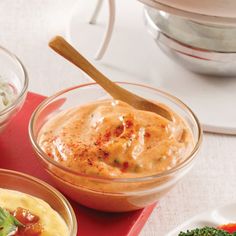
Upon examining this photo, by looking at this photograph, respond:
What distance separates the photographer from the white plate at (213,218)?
1.73m

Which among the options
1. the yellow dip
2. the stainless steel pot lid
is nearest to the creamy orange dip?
the yellow dip

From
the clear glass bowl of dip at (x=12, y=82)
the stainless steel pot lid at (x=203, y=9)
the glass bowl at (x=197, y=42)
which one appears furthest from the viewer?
the glass bowl at (x=197, y=42)

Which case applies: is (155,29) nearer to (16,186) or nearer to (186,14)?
(186,14)

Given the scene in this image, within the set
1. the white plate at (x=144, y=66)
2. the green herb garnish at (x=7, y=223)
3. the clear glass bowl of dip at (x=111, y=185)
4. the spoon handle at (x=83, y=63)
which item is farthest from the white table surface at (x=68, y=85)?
the green herb garnish at (x=7, y=223)

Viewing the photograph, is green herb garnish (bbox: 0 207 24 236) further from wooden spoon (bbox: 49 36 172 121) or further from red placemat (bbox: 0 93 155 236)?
wooden spoon (bbox: 49 36 172 121)

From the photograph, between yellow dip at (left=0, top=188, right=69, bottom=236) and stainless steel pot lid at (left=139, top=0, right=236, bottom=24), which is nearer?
yellow dip at (left=0, top=188, right=69, bottom=236)

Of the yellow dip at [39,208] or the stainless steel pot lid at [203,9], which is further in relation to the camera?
the stainless steel pot lid at [203,9]

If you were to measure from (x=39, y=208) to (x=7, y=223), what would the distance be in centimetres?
12

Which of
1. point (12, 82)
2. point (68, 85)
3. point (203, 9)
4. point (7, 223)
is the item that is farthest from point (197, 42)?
point (7, 223)

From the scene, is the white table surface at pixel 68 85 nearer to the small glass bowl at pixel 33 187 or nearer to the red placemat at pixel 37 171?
the red placemat at pixel 37 171

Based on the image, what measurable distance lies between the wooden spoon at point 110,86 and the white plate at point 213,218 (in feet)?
0.84

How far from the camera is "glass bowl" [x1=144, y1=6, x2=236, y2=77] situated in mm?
2230

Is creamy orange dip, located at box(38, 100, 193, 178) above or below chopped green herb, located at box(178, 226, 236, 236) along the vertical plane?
above

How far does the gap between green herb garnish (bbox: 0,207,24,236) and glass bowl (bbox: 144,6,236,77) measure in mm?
1012
